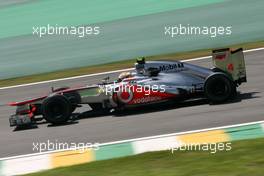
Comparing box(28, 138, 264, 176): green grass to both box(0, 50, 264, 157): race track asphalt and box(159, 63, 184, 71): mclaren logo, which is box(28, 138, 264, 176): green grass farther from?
box(159, 63, 184, 71): mclaren logo

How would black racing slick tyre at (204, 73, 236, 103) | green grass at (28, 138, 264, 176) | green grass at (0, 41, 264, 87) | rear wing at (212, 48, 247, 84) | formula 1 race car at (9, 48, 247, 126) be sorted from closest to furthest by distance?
green grass at (28, 138, 264, 176) < black racing slick tyre at (204, 73, 236, 103) < formula 1 race car at (9, 48, 247, 126) < rear wing at (212, 48, 247, 84) < green grass at (0, 41, 264, 87)

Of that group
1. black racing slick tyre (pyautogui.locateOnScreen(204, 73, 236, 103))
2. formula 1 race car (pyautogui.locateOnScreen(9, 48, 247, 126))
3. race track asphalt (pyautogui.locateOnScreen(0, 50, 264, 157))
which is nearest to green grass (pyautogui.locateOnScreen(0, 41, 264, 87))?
race track asphalt (pyautogui.locateOnScreen(0, 50, 264, 157))

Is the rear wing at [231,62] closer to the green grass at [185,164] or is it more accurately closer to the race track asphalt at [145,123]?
the race track asphalt at [145,123]

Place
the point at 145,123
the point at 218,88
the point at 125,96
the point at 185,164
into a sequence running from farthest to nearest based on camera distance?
the point at 125,96 → the point at 218,88 → the point at 145,123 → the point at 185,164

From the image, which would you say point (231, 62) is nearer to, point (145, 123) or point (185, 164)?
point (145, 123)

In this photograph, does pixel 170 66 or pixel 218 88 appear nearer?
pixel 218 88

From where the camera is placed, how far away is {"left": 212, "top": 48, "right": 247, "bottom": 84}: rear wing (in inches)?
445

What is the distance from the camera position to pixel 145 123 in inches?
422

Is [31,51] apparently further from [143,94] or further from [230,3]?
[143,94]

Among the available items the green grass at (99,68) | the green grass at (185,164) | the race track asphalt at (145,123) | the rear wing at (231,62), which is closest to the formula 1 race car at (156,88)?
the rear wing at (231,62)

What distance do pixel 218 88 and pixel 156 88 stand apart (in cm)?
116

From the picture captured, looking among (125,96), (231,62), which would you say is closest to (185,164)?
Answer: (125,96)

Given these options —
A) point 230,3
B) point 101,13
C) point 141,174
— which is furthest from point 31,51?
point 141,174

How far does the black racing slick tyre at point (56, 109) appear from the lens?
11406 millimetres
